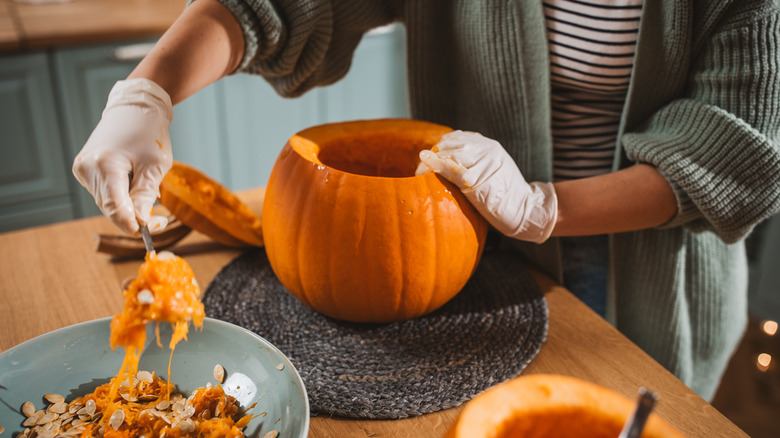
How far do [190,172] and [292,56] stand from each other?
0.80ft

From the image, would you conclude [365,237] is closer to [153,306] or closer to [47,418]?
[153,306]

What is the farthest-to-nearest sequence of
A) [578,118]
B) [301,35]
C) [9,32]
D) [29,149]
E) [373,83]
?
[373,83] < [29,149] < [9,32] < [578,118] < [301,35]

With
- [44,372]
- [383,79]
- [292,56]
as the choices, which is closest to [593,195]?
[292,56]

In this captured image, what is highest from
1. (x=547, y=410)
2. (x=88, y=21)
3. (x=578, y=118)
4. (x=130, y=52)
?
(x=88, y=21)

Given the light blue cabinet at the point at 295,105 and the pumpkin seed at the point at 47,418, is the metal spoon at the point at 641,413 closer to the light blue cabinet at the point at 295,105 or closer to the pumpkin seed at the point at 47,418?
the pumpkin seed at the point at 47,418

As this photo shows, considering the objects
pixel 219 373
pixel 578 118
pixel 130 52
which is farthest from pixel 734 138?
pixel 130 52

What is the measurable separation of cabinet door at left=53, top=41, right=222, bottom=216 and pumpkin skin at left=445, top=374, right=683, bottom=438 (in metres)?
1.93

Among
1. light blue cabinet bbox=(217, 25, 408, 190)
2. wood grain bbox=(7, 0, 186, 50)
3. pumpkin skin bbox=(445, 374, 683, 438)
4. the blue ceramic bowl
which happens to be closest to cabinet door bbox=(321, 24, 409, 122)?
light blue cabinet bbox=(217, 25, 408, 190)

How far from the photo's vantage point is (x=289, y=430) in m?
0.54

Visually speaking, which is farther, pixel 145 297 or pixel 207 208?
pixel 207 208

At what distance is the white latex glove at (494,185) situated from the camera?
0.73m

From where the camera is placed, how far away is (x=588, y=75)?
0.93 m

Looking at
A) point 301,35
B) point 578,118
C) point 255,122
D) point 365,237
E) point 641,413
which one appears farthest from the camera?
point 255,122

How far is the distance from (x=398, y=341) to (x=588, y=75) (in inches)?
20.7
